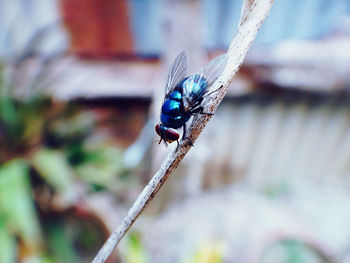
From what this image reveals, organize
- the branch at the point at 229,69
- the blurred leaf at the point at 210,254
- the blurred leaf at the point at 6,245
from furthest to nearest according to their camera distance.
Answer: the blurred leaf at the point at 6,245
the blurred leaf at the point at 210,254
the branch at the point at 229,69

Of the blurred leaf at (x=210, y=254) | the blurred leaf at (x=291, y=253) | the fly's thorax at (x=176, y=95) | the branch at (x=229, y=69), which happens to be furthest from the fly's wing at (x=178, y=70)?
the blurred leaf at (x=291, y=253)

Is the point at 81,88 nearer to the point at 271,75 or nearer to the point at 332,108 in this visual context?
the point at 271,75

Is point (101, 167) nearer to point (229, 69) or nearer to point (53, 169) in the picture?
point (53, 169)

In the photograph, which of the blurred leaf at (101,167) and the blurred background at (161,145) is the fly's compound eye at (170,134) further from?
the blurred leaf at (101,167)

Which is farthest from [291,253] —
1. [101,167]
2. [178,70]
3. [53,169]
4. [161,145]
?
[178,70]

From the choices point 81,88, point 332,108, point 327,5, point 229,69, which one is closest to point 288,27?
point 327,5

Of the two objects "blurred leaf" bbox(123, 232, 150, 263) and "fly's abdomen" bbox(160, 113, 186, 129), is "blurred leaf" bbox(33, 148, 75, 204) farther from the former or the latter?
"fly's abdomen" bbox(160, 113, 186, 129)

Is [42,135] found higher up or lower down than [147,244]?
higher up
